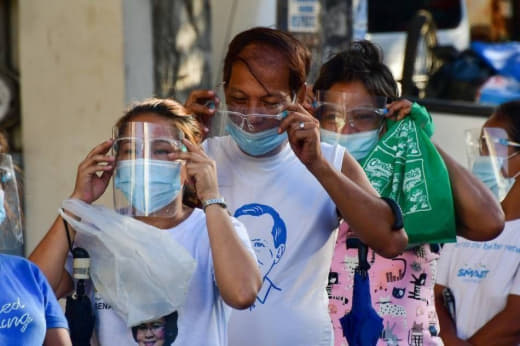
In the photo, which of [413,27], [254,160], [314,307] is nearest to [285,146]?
[254,160]

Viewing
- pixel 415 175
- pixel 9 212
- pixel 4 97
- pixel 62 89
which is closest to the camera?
pixel 9 212

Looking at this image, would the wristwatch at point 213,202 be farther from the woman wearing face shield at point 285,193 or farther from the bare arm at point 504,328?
the bare arm at point 504,328

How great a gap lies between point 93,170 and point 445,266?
1740 mm

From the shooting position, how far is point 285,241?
341 cm

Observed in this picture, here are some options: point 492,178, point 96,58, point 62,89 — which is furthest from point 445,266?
point 62,89

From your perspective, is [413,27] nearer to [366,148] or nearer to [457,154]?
[457,154]

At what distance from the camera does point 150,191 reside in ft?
10.5

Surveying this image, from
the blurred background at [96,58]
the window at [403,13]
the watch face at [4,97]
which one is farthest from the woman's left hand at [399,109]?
the window at [403,13]

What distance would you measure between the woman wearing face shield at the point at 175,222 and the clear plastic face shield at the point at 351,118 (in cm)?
73

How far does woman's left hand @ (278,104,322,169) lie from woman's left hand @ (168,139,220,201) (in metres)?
0.25

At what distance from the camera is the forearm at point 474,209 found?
12.7ft

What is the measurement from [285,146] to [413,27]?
451cm

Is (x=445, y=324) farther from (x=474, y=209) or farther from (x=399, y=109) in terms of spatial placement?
(x=399, y=109)

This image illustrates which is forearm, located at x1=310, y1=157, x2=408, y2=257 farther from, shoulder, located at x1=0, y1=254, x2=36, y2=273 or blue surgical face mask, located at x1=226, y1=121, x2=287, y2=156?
shoulder, located at x1=0, y1=254, x2=36, y2=273
